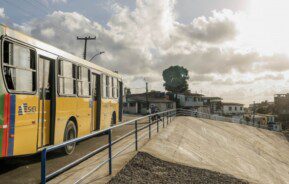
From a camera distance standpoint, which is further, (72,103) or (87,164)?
(72,103)

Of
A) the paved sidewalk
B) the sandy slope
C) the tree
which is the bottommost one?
the sandy slope

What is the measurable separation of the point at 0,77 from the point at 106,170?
375 centimetres

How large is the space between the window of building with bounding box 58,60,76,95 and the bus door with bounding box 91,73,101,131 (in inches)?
102

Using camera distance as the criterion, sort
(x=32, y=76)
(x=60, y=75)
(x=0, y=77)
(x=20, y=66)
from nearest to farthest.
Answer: (x=0, y=77)
(x=20, y=66)
(x=32, y=76)
(x=60, y=75)

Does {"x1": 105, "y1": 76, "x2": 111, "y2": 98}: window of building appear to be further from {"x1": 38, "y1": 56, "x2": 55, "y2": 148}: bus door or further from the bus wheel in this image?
{"x1": 38, "y1": 56, "x2": 55, "y2": 148}: bus door

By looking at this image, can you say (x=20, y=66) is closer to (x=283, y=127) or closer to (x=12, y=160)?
(x=12, y=160)

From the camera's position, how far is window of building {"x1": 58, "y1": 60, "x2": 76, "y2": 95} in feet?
34.5

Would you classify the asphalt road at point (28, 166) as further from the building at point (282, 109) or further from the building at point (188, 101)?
the building at point (282, 109)

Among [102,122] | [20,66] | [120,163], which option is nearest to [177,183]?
[120,163]

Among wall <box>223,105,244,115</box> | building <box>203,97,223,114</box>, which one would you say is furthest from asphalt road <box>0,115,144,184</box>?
wall <box>223,105,244,115</box>

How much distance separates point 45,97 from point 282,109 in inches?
4048

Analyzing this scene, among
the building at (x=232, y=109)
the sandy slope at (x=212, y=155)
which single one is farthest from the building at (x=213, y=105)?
the sandy slope at (x=212, y=155)

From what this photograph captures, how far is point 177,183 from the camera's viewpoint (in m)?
9.27

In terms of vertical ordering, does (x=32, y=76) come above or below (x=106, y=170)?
above
